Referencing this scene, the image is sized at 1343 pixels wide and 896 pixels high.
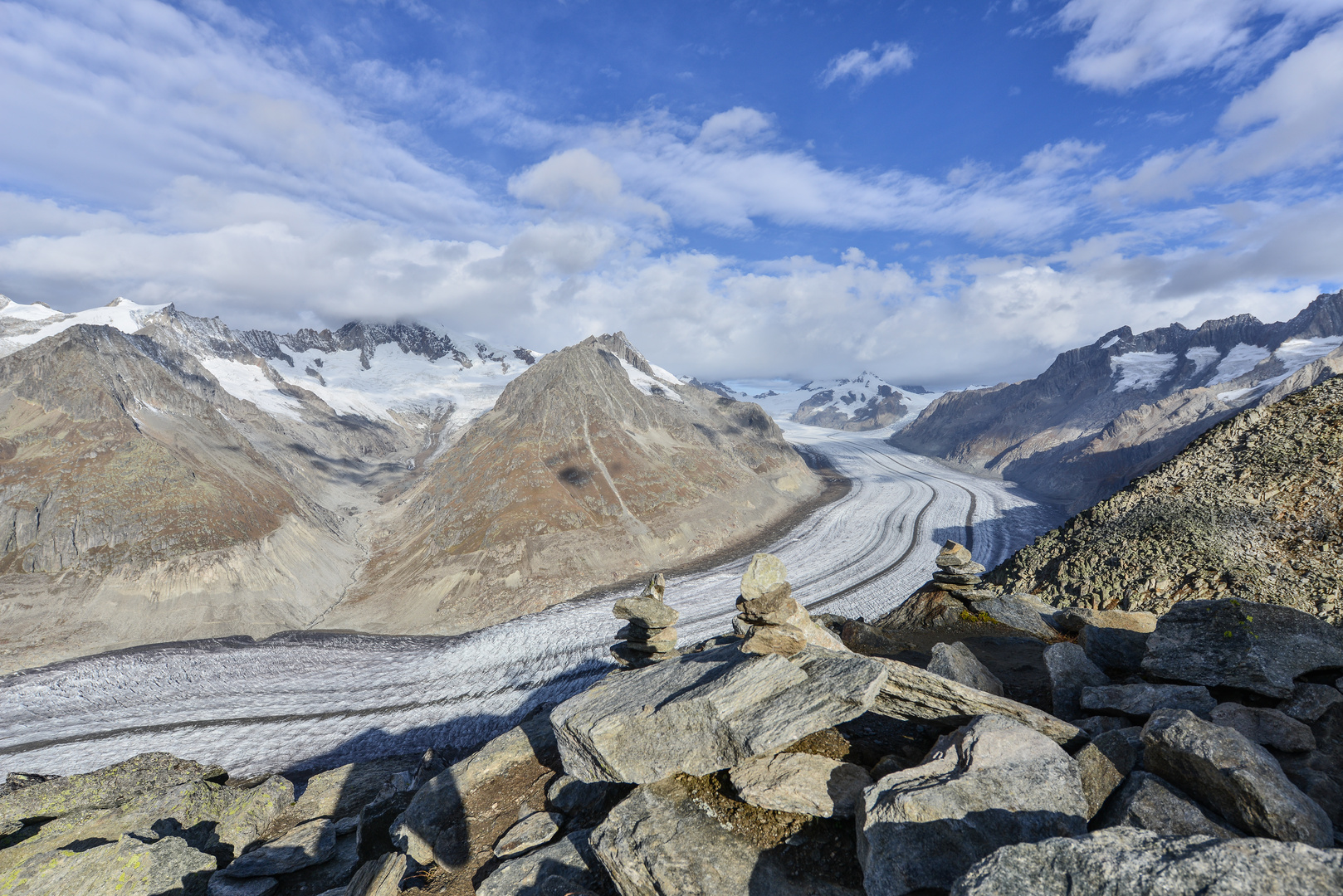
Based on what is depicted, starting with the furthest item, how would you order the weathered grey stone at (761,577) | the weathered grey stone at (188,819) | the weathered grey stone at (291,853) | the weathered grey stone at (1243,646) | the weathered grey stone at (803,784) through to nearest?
the weathered grey stone at (188,819) → the weathered grey stone at (761,577) → the weathered grey stone at (291,853) → the weathered grey stone at (1243,646) → the weathered grey stone at (803,784)

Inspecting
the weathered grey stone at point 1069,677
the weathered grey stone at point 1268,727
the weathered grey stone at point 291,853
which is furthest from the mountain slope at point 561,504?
the weathered grey stone at point 1268,727

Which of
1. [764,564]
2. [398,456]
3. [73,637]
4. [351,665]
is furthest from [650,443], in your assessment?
[398,456]

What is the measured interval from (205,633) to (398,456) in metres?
110

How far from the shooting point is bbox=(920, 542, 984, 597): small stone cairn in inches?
931

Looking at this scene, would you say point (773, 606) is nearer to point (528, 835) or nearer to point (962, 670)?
point (962, 670)

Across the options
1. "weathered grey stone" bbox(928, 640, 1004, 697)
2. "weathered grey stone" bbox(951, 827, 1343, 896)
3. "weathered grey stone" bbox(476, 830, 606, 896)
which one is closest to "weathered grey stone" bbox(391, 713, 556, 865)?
"weathered grey stone" bbox(476, 830, 606, 896)

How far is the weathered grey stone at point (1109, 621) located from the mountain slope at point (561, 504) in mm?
46634

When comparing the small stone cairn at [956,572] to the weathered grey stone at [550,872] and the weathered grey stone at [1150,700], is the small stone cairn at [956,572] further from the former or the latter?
the weathered grey stone at [550,872]

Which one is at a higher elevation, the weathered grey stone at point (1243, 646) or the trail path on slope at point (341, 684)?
the weathered grey stone at point (1243, 646)

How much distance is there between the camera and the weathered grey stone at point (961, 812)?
625 centimetres

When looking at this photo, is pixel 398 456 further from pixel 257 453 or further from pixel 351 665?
pixel 351 665

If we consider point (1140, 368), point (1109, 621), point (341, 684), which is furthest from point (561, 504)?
point (1140, 368)

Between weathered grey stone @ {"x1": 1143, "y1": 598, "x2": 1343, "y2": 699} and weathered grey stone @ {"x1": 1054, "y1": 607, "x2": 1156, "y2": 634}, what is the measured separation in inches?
345

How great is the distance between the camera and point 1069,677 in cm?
1120
